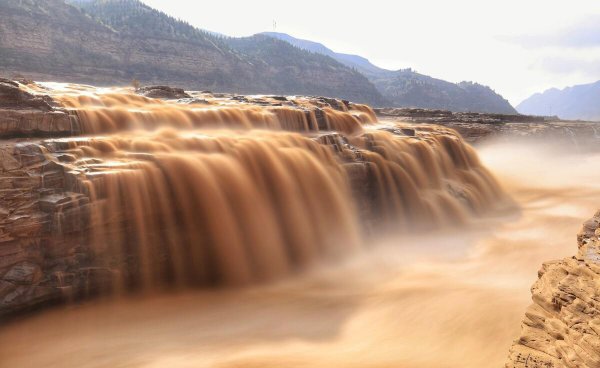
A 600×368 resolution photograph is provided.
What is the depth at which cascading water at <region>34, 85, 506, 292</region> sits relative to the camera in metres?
6.52

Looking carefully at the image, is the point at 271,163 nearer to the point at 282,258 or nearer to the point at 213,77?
the point at 282,258

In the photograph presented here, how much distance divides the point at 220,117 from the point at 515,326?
8751mm

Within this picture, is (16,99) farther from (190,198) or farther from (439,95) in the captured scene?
(439,95)

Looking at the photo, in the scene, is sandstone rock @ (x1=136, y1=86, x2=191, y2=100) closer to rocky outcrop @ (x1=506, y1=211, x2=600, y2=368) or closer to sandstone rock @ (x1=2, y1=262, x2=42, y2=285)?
sandstone rock @ (x1=2, y1=262, x2=42, y2=285)

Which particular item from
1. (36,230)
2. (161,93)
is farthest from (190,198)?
(161,93)

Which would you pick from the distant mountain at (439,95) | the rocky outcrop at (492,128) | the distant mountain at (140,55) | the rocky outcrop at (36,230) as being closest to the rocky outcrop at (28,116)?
the rocky outcrop at (36,230)

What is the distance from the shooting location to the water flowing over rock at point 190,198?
5859mm

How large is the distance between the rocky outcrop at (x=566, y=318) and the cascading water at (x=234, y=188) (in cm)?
481

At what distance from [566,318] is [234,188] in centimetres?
596

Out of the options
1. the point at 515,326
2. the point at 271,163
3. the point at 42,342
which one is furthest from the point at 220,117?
the point at 515,326

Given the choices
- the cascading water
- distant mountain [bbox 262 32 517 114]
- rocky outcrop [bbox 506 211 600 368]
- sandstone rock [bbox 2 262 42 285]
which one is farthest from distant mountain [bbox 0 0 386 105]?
rocky outcrop [bbox 506 211 600 368]

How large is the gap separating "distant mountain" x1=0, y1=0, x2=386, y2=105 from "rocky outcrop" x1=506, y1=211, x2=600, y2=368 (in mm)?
60700

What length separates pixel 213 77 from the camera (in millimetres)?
78688

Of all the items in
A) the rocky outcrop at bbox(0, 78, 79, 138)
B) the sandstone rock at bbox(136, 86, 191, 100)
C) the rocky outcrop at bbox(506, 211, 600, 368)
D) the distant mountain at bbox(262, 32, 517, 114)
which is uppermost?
the distant mountain at bbox(262, 32, 517, 114)
